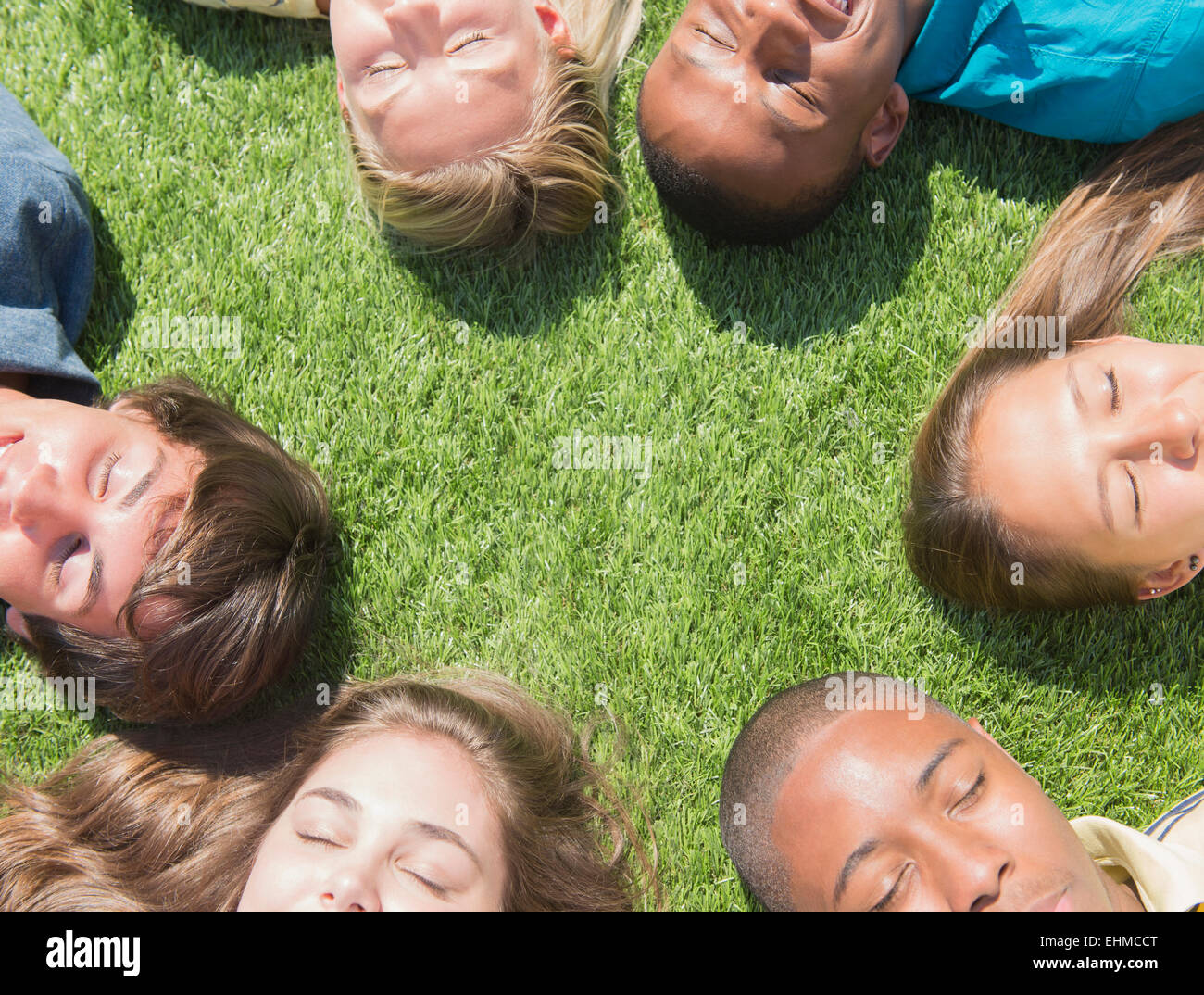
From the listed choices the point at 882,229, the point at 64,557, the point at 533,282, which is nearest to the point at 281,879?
the point at 64,557

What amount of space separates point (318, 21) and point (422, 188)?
43.7 inches

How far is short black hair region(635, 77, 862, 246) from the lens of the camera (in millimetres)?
3314

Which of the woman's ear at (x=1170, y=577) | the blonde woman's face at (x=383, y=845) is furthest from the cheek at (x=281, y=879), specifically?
the woman's ear at (x=1170, y=577)

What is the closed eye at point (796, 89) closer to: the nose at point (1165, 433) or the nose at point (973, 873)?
the nose at point (1165, 433)

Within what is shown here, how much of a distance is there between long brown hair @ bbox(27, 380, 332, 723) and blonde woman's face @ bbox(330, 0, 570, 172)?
4.28 feet

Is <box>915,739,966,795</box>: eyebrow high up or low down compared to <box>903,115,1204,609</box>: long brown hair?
down

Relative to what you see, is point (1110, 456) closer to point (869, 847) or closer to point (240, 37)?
point (869, 847)

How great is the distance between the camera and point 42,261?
3498 mm

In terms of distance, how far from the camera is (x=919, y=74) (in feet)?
11.3

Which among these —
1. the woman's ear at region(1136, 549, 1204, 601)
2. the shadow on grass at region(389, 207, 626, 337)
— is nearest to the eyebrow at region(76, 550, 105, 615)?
the shadow on grass at region(389, 207, 626, 337)

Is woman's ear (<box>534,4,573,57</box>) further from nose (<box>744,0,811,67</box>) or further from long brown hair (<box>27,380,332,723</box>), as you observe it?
long brown hair (<box>27,380,332,723</box>)

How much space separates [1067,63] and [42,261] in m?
3.95

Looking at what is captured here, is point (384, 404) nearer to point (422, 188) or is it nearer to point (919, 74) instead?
point (422, 188)
